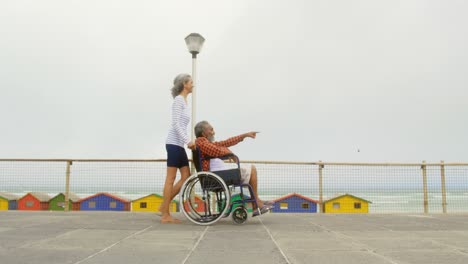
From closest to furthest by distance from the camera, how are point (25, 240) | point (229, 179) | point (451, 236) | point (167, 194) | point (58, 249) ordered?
point (58, 249)
point (25, 240)
point (451, 236)
point (229, 179)
point (167, 194)

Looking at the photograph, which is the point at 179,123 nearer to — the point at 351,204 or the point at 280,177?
the point at 280,177

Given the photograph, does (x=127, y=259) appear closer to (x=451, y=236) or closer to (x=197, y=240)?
(x=197, y=240)

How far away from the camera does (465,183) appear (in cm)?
764

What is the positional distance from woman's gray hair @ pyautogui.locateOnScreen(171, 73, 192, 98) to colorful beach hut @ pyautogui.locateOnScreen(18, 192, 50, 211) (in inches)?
440

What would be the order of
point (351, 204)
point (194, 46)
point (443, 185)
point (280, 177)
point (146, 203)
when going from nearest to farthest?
point (194, 46), point (280, 177), point (443, 185), point (351, 204), point (146, 203)

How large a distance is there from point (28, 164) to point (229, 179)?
4784mm

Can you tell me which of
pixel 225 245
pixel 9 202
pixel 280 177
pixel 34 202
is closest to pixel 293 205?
pixel 280 177

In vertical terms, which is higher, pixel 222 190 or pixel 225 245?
pixel 222 190

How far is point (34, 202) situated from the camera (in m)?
13.9

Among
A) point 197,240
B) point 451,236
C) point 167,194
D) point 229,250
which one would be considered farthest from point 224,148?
point 451,236

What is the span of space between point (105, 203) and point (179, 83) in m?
9.88

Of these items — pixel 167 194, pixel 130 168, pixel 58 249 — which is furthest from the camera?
pixel 130 168

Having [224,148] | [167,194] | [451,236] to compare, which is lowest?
[451,236]

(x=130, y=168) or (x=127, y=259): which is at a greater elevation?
(x=130, y=168)
